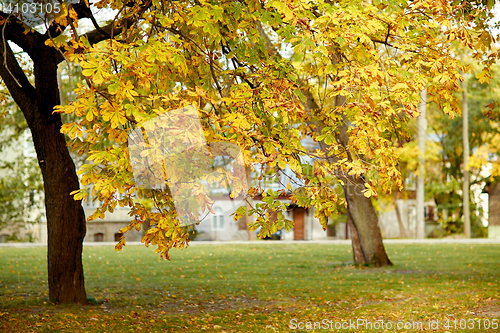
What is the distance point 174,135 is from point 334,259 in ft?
44.6

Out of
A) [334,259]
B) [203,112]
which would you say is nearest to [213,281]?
[334,259]

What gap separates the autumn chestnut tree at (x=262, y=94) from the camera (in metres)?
4.74

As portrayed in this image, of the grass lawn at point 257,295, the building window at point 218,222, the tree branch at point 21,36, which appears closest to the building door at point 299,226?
the building window at point 218,222

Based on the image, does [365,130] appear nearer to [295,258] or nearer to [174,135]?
[174,135]

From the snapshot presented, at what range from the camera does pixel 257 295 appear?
10.2 m

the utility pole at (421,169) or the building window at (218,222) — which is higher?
the utility pole at (421,169)

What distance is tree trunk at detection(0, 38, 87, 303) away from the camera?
8.41m

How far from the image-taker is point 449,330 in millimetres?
6898

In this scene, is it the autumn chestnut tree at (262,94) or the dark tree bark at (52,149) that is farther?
the dark tree bark at (52,149)

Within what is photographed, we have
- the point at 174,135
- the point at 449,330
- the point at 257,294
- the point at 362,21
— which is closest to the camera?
the point at 174,135

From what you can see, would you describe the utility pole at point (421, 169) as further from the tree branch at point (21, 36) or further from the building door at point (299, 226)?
the tree branch at point (21, 36)

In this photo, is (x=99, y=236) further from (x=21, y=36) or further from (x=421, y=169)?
(x=21, y=36)

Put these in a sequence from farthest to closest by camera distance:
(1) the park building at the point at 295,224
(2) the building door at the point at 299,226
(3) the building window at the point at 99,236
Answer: (2) the building door at the point at 299,226 < (3) the building window at the point at 99,236 < (1) the park building at the point at 295,224

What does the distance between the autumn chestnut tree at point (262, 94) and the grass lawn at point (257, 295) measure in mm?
2527
